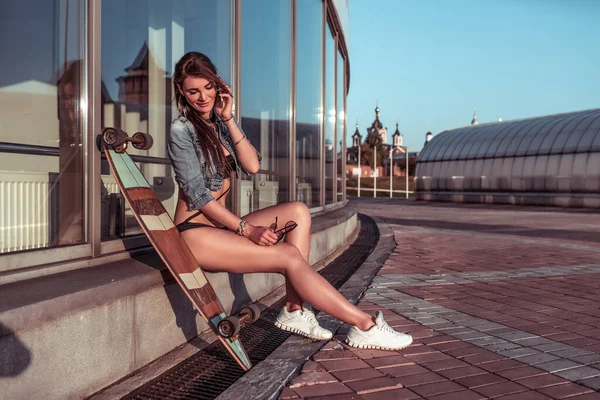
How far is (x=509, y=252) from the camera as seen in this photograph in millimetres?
7410

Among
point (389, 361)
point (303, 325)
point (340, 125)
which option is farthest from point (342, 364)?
point (340, 125)

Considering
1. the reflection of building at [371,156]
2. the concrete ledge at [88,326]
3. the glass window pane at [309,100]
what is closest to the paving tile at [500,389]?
the concrete ledge at [88,326]

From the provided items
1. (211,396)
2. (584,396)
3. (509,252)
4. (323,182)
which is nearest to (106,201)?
(211,396)

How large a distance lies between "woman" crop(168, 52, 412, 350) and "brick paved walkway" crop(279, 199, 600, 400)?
0.25m

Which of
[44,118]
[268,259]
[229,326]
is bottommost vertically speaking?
[229,326]

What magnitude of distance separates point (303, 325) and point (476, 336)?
97 cm

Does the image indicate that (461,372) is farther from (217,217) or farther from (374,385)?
(217,217)

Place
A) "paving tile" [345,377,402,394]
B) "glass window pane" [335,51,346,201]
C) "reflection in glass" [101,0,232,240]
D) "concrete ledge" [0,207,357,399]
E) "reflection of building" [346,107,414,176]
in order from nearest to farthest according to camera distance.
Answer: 1. "concrete ledge" [0,207,357,399]
2. "paving tile" [345,377,402,394]
3. "reflection in glass" [101,0,232,240]
4. "glass window pane" [335,51,346,201]
5. "reflection of building" [346,107,414,176]

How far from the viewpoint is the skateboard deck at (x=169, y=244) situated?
2.60m

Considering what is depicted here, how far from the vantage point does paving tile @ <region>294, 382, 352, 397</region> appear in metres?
2.45

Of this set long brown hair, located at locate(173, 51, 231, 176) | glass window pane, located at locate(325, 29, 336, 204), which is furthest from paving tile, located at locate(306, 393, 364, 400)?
glass window pane, located at locate(325, 29, 336, 204)

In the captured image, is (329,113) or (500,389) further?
(329,113)

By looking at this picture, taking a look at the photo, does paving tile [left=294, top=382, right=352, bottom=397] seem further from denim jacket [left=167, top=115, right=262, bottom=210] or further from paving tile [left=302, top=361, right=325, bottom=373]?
denim jacket [left=167, top=115, right=262, bottom=210]

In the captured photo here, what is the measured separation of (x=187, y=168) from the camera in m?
2.88
